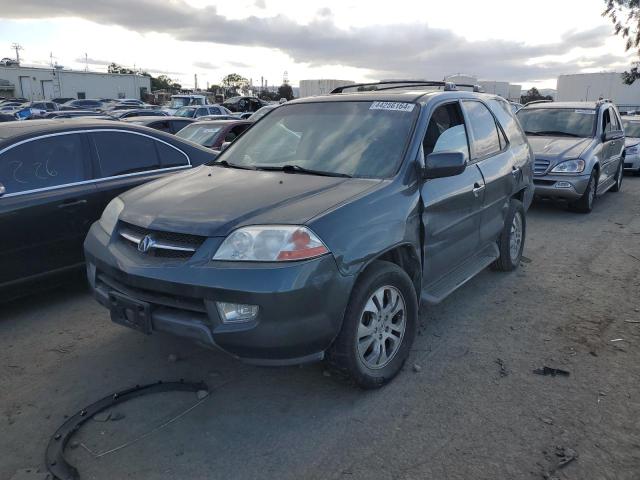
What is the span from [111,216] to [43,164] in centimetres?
151

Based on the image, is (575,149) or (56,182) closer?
(56,182)

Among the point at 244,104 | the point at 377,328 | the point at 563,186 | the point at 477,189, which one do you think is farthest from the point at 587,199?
the point at 244,104

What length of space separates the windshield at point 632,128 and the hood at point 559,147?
645 centimetres

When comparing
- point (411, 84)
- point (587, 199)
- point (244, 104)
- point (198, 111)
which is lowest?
point (587, 199)

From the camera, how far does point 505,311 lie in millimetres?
4668

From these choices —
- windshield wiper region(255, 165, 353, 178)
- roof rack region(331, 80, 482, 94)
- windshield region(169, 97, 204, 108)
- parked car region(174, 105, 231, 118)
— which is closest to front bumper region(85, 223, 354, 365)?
windshield wiper region(255, 165, 353, 178)

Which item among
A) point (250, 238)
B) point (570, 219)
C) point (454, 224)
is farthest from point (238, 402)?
point (570, 219)

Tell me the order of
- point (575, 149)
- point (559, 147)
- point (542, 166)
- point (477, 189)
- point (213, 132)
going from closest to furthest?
point (477, 189), point (542, 166), point (575, 149), point (559, 147), point (213, 132)

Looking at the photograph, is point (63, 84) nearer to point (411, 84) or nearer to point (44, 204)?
point (44, 204)

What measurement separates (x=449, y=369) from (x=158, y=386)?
6.31ft

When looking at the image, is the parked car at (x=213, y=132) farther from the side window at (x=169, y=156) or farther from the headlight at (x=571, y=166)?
the headlight at (x=571, y=166)

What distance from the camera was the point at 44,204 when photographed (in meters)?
4.48

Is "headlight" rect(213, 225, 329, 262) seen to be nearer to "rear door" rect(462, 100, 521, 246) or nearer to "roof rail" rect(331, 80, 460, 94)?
"rear door" rect(462, 100, 521, 246)

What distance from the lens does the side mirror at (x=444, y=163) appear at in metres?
3.55
